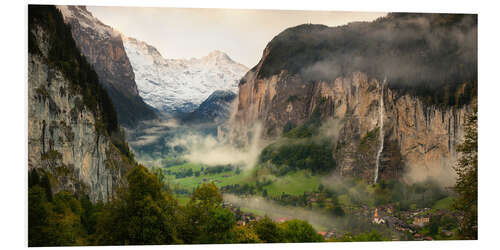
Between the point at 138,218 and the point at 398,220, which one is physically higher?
the point at 138,218

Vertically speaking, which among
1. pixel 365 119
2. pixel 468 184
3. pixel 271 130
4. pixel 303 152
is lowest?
pixel 468 184

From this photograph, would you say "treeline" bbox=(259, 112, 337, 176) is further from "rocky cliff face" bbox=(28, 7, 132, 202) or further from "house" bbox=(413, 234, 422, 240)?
"rocky cliff face" bbox=(28, 7, 132, 202)

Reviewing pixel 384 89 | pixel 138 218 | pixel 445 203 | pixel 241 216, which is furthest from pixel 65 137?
pixel 445 203

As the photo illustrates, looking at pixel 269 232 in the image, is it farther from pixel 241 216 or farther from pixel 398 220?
pixel 398 220

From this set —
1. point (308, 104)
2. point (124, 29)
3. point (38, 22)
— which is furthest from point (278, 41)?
point (38, 22)

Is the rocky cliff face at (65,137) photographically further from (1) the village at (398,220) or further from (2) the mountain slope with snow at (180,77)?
(1) the village at (398,220)

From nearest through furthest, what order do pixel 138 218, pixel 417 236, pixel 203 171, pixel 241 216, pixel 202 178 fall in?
pixel 138 218
pixel 417 236
pixel 241 216
pixel 202 178
pixel 203 171

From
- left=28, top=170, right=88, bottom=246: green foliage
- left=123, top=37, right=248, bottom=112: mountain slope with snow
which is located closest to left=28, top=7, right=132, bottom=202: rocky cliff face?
left=28, top=170, right=88, bottom=246: green foliage
